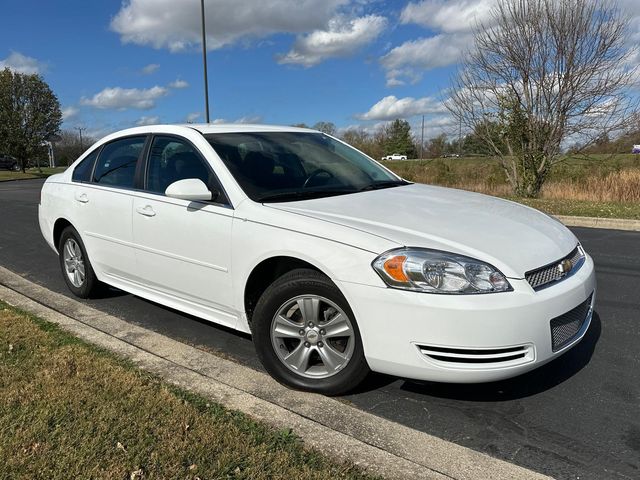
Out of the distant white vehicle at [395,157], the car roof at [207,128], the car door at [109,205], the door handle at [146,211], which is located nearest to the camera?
the door handle at [146,211]

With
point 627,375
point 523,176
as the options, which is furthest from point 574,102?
point 627,375

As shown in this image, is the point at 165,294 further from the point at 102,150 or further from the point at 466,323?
the point at 466,323

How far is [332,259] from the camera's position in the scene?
2.88m

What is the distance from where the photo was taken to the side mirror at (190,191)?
3.46 m

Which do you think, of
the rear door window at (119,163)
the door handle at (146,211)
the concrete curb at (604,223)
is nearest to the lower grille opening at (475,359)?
the door handle at (146,211)

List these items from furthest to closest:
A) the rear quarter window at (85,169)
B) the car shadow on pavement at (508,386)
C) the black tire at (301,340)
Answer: the rear quarter window at (85,169)
the car shadow on pavement at (508,386)
the black tire at (301,340)

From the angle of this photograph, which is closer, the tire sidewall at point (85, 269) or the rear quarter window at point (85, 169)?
the tire sidewall at point (85, 269)

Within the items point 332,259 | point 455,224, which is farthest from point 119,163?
point 455,224

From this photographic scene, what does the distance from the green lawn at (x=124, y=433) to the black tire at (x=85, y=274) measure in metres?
1.62

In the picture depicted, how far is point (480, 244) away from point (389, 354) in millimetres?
749

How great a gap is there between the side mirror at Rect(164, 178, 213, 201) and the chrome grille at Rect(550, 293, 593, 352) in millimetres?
2178

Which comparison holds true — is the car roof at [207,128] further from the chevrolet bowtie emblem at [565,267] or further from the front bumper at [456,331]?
the chevrolet bowtie emblem at [565,267]

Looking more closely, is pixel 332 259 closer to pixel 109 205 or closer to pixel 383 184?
pixel 383 184

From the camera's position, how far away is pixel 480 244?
285 cm
